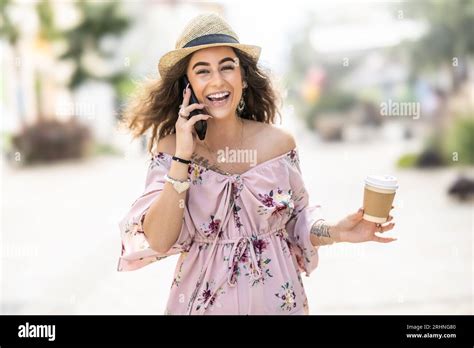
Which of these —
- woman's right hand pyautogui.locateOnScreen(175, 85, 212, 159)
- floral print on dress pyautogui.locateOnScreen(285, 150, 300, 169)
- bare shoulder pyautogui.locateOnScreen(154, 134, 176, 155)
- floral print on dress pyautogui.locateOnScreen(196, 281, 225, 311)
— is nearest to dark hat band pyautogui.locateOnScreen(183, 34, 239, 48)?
woman's right hand pyautogui.locateOnScreen(175, 85, 212, 159)

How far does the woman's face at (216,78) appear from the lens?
94.3 inches

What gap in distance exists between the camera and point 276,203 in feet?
7.96

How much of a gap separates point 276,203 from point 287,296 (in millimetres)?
335

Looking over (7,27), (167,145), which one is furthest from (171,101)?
(7,27)

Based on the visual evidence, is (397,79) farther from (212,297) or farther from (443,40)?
(212,297)

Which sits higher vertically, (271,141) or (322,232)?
(271,141)

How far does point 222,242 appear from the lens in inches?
94.9

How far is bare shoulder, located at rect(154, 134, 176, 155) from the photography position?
8.05ft

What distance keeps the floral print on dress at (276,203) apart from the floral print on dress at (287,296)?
261 millimetres

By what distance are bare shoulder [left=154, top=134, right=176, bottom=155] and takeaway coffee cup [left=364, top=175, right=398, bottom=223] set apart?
0.69m

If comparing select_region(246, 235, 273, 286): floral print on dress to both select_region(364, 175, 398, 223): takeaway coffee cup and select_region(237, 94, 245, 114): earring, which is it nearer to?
select_region(364, 175, 398, 223): takeaway coffee cup

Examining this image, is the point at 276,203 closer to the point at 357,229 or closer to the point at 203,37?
the point at 357,229
